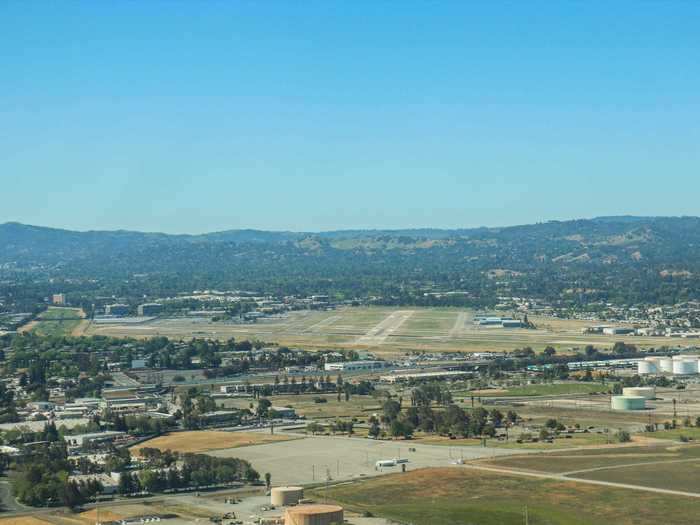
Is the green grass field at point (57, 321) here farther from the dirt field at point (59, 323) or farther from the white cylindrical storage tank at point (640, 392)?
the white cylindrical storage tank at point (640, 392)

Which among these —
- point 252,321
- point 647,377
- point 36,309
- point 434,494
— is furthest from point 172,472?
point 36,309

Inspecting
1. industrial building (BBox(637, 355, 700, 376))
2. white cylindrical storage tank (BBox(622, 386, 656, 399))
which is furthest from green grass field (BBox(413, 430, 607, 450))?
industrial building (BBox(637, 355, 700, 376))

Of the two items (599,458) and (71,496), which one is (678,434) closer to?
(599,458)

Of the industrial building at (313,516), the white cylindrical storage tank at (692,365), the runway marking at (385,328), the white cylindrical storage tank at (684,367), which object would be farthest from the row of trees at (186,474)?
the runway marking at (385,328)

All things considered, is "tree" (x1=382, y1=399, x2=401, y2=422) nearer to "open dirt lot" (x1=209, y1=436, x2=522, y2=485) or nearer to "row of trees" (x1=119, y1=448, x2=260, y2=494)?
"open dirt lot" (x1=209, y1=436, x2=522, y2=485)

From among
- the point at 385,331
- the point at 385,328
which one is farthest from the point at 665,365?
the point at 385,328

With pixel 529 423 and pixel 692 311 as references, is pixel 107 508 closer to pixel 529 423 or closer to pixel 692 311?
pixel 529 423
